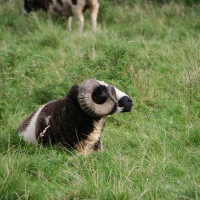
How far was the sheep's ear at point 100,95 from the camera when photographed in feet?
22.6

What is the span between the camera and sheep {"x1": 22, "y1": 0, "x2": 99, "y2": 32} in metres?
14.2

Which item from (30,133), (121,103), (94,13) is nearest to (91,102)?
(121,103)

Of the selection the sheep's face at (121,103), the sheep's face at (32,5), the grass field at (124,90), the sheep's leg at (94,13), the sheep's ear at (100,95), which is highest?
the sheep's ear at (100,95)

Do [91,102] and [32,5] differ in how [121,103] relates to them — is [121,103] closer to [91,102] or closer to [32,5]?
[91,102]

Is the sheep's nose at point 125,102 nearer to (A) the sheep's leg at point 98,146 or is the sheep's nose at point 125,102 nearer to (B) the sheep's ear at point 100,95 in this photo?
(B) the sheep's ear at point 100,95

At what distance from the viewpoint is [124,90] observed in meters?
8.56

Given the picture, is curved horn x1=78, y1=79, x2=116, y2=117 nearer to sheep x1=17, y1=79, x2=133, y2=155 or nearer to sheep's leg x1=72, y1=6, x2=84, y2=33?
sheep x1=17, y1=79, x2=133, y2=155

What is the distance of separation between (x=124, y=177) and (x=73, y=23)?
409 inches

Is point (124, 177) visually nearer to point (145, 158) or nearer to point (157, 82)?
point (145, 158)

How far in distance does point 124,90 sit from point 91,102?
1.95 metres

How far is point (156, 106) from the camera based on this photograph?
27.3 ft

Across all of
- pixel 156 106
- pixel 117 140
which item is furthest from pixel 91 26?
pixel 117 140

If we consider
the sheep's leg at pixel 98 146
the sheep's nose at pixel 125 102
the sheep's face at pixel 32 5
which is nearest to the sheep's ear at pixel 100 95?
the sheep's nose at pixel 125 102

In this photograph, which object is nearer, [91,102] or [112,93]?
[91,102]
